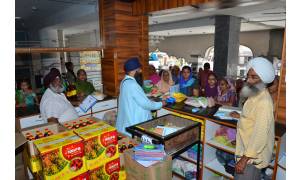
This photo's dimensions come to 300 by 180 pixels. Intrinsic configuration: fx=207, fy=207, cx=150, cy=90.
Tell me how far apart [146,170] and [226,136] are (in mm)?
1172

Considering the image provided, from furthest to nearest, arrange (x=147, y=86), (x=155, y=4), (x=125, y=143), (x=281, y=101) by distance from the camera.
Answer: (x=147, y=86) → (x=155, y=4) → (x=281, y=101) → (x=125, y=143)

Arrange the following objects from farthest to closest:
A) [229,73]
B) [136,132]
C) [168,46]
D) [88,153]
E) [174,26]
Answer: [168,46]
[174,26]
[229,73]
[136,132]
[88,153]

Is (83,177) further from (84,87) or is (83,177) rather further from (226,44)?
(226,44)

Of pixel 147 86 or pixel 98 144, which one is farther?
pixel 147 86

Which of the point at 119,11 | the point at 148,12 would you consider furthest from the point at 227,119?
the point at 119,11

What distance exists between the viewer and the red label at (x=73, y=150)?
1.21 metres

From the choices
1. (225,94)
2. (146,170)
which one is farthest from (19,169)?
(225,94)

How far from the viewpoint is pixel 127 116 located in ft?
7.26

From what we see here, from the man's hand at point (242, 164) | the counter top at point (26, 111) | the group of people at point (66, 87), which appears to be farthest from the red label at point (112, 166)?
the group of people at point (66, 87)

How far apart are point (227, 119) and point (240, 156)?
0.44 metres

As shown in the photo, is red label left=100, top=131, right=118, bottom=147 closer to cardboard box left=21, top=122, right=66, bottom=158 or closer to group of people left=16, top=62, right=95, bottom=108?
cardboard box left=21, top=122, right=66, bottom=158

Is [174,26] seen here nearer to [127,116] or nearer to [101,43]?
[101,43]

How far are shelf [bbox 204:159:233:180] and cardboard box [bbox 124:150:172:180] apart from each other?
881 mm

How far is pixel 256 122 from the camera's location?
1.42 m
